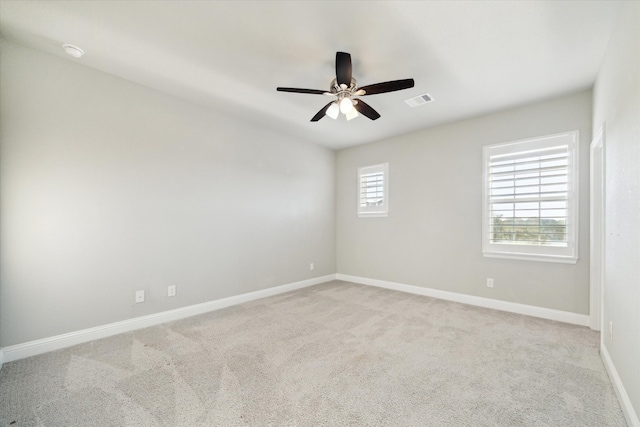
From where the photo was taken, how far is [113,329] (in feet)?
9.57

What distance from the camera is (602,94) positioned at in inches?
102

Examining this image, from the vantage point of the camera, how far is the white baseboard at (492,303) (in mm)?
3266

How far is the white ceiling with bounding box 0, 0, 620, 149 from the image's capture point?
2.01 meters

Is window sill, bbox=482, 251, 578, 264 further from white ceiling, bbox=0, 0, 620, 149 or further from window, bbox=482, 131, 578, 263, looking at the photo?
white ceiling, bbox=0, 0, 620, 149

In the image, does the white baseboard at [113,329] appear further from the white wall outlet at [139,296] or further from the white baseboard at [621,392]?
the white baseboard at [621,392]

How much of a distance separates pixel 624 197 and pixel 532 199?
5.95 ft

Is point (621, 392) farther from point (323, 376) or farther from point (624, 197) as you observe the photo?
point (323, 376)

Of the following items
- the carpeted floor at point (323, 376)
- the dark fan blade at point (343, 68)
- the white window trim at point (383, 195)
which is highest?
the dark fan blade at point (343, 68)

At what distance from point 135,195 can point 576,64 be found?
4.79 metres

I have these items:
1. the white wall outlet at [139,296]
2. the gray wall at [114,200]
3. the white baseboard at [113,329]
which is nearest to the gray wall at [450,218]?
the gray wall at [114,200]

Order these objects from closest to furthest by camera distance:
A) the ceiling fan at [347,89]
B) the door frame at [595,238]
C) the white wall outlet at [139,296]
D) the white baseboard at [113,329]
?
the ceiling fan at [347,89], the white baseboard at [113,329], the door frame at [595,238], the white wall outlet at [139,296]

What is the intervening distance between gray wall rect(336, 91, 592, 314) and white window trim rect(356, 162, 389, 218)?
10 centimetres

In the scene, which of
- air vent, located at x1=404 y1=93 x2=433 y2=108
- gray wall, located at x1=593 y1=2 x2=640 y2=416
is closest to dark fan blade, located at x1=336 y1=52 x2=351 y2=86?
air vent, located at x1=404 y1=93 x2=433 y2=108

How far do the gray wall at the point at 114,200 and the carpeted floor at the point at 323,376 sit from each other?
1.76 feet
